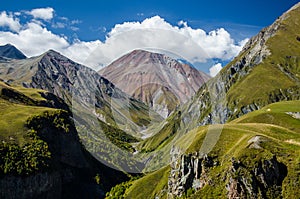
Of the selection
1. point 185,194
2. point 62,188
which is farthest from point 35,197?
point 185,194

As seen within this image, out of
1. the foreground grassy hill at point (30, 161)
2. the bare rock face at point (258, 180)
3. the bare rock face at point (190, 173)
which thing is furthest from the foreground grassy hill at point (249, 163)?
the foreground grassy hill at point (30, 161)

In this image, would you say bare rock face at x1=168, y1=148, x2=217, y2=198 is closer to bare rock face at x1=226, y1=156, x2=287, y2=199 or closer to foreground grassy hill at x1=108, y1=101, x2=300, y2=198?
foreground grassy hill at x1=108, y1=101, x2=300, y2=198

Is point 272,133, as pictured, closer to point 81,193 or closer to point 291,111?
point 291,111

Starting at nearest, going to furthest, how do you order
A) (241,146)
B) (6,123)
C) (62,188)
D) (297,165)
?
(297,165) → (241,146) → (6,123) → (62,188)

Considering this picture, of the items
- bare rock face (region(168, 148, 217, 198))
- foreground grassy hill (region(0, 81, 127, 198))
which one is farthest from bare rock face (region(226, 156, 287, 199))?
foreground grassy hill (region(0, 81, 127, 198))

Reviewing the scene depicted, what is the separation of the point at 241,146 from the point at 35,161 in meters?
106

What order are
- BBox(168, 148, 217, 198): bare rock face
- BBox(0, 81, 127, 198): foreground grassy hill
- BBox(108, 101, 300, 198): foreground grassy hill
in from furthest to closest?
BBox(0, 81, 127, 198): foreground grassy hill < BBox(168, 148, 217, 198): bare rock face < BBox(108, 101, 300, 198): foreground grassy hill

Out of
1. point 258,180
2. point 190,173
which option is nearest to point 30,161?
point 190,173

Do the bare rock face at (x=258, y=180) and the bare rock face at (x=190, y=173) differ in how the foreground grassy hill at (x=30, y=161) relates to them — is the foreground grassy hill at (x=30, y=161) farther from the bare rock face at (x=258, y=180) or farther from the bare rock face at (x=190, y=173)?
the bare rock face at (x=258, y=180)

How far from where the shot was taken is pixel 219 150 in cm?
10938

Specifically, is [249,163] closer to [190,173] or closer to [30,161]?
[190,173]

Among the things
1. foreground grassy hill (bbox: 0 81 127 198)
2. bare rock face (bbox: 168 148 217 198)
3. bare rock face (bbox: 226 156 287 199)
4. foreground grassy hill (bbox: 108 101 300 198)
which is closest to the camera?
bare rock face (bbox: 226 156 287 199)

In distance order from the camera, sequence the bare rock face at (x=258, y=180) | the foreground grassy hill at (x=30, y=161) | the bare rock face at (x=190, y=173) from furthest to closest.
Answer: the foreground grassy hill at (x=30, y=161), the bare rock face at (x=190, y=173), the bare rock face at (x=258, y=180)

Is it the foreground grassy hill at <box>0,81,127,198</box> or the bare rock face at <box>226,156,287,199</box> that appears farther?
the foreground grassy hill at <box>0,81,127,198</box>
